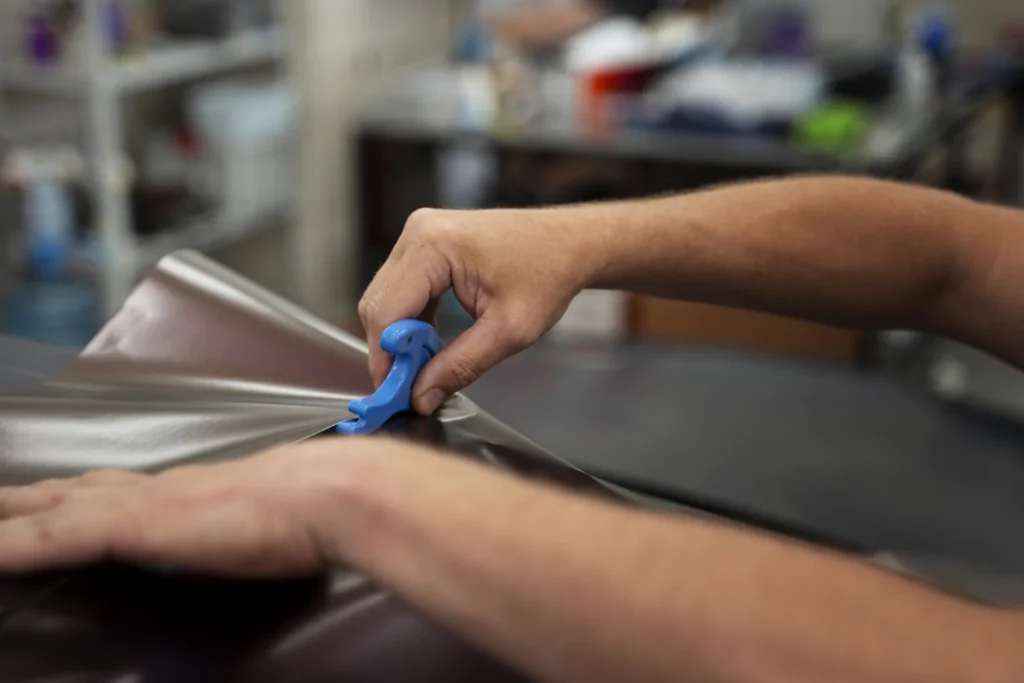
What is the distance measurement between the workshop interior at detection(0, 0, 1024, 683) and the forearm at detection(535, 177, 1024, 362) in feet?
0.66

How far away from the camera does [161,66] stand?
2336 mm

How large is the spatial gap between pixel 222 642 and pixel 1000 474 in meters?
1.00

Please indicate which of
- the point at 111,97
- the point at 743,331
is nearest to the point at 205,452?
the point at 743,331

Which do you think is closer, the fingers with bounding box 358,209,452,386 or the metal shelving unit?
the fingers with bounding box 358,209,452,386

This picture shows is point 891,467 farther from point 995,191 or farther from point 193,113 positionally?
point 995,191

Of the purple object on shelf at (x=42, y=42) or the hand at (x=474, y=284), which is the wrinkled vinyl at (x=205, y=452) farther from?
the purple object on shelf at (x=42, y=42)

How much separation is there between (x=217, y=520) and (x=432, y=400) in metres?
0.26

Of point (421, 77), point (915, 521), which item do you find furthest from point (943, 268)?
point (421, 77)

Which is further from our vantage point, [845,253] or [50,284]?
[50,284]

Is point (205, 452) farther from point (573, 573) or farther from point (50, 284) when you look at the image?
point (50, 284)

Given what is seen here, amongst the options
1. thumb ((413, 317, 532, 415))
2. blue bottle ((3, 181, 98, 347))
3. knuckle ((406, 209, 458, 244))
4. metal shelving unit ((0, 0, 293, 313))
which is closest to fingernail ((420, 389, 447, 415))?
thumb ((413, 317, 532, 415))

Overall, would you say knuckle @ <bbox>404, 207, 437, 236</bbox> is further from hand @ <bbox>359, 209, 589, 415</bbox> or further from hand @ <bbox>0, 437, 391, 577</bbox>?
hand @ <bbox>0, 437, 391, 577</bbox>

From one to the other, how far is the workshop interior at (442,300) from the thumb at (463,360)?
1cm

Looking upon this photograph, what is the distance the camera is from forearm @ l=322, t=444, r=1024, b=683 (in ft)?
1.51
